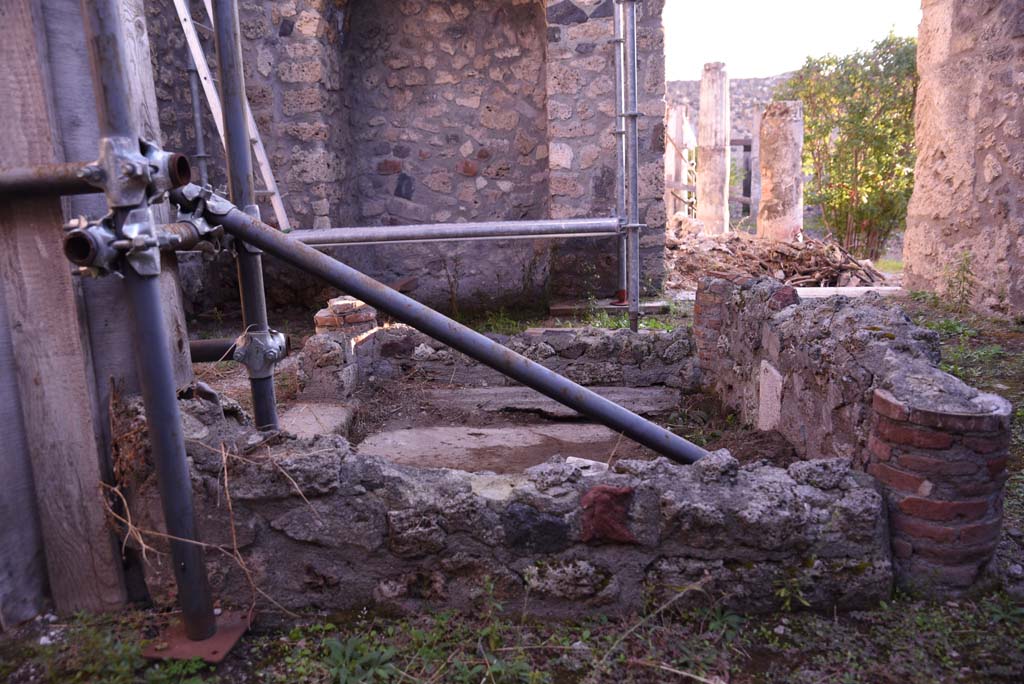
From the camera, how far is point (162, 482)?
1808mm

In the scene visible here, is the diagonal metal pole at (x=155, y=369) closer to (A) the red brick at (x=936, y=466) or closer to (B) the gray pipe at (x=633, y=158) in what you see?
(A) the red brick at (x=936, y=466)

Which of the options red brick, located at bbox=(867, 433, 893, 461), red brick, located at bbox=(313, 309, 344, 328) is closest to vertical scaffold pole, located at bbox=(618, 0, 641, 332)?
red brick, located at bbox=(313, 309, 344, 328)

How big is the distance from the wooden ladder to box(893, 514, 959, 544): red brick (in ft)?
14.1

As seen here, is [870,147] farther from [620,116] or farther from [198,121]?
[198,121]

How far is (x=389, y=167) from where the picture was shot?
6.71m

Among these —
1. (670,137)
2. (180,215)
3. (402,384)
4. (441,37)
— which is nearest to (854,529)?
(180,215)

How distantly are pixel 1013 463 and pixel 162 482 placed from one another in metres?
2.80

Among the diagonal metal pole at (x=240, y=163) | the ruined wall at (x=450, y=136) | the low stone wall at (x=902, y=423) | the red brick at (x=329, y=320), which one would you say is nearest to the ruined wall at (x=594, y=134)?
the ruined wall at (x=450, y=136)

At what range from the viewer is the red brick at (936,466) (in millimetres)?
1862

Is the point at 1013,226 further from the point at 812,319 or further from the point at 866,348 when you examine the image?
the point at 866,348

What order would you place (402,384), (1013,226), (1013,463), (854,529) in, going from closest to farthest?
(854,529)
(1013,463)
(402,384)
(1013,226)

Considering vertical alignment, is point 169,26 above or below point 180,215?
above

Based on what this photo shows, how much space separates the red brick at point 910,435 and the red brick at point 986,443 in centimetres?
5

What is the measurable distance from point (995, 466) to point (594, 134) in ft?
15.1
